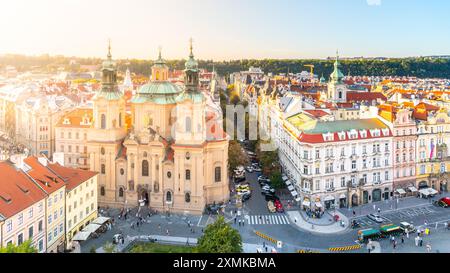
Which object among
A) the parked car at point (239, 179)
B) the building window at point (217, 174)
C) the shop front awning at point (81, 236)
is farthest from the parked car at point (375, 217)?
the shop front awning at point (81, 236)

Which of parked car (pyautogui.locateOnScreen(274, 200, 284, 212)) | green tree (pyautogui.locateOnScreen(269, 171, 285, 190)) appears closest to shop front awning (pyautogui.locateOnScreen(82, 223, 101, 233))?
parked car (pyautogui.locateOnScreen(274, 200, 284, 212))

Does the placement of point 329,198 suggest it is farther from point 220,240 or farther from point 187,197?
point 220,240

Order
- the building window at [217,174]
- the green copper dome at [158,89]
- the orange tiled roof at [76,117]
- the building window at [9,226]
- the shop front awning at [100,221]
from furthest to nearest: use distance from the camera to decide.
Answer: the orange tiled roof at [76,117] → the green copper dome at [158,89] → the building window at [217,174] → the shop front awning at [100,221] → the building window at [9,226]

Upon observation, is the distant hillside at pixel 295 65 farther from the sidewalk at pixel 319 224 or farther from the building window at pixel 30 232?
the building window at pixel 30 232

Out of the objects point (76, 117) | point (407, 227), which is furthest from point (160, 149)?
point (407, 227)

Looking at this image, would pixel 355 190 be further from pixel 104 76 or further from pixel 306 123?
pixel 104 76

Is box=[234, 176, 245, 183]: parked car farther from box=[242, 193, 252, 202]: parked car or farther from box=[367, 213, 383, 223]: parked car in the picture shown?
box=[367, 213, 383, 223]: parked car
